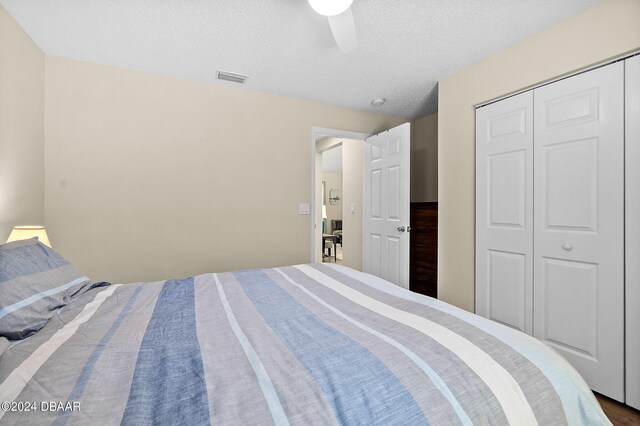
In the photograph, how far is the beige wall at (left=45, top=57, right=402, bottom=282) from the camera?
2.33 metres

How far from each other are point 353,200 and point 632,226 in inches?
119

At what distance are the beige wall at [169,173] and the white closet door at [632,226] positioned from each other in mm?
2522

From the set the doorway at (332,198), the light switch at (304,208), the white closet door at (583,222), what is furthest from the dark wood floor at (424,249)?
the doorway at (332,198)

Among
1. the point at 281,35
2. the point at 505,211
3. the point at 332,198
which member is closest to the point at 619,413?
the point at 505,211

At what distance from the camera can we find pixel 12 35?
5.96ft

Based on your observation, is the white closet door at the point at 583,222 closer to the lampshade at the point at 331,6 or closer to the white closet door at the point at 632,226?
the white closet door at the point at 632,226

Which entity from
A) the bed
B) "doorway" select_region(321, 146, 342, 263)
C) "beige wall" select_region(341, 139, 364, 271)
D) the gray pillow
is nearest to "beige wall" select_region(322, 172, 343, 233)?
"doorway" select_region(321, 146, 342, 263)

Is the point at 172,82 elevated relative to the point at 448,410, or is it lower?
elevated

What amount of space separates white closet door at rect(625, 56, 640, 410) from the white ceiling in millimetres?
5012

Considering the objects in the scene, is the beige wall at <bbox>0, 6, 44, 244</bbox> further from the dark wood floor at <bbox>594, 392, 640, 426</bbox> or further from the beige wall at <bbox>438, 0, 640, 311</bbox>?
the dark wood floor at <bbox>594, 392, 640, 426</bbox>

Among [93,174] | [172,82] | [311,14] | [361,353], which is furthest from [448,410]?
[172,82]

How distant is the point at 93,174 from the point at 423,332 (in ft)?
9.28

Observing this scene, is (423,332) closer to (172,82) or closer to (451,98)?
(451,98)

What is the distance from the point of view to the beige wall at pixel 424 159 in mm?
3701
